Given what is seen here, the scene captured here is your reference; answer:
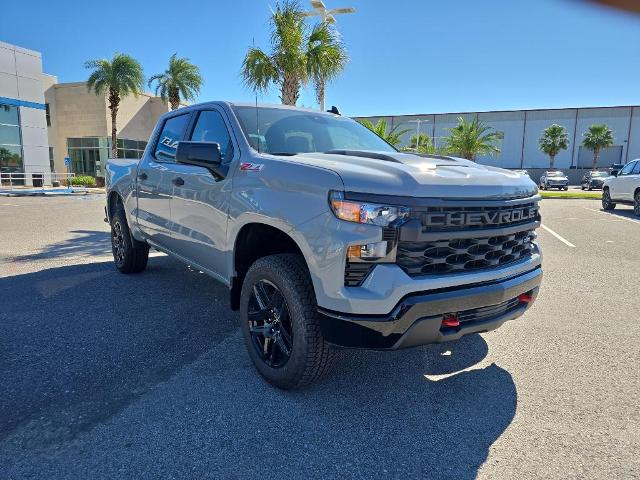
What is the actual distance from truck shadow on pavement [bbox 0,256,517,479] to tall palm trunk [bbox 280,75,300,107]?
9631mm

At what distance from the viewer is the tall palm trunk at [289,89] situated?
12.5 metres

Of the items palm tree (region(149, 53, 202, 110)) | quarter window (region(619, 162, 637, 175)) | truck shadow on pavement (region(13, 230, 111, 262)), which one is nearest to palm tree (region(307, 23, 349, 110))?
truck shadow on pavement (region(13, 230, 111, 262))

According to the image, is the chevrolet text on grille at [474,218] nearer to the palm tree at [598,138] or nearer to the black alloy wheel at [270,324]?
the black alloy wheel at [270,324]

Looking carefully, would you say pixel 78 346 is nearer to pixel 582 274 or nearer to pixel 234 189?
A: pixel 234 189

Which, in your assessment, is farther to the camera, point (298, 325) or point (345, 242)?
point (298, 325)

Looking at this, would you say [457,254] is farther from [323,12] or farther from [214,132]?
[323,12]

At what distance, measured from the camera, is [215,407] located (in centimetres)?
274

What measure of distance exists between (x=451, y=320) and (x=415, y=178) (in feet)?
2.69

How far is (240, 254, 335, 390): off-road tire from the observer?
264cm

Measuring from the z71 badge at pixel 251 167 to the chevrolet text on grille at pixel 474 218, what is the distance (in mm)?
1172

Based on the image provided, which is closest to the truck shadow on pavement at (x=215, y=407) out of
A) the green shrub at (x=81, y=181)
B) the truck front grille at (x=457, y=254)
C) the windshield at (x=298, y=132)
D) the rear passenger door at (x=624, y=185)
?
the truck front grille at (x=457, y=254)

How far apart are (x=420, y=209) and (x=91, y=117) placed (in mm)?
40795

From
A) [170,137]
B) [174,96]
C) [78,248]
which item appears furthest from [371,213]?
[174,96]

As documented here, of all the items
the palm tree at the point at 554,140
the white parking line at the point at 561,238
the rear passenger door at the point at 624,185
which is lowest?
the white parking line at the point at 561,238
